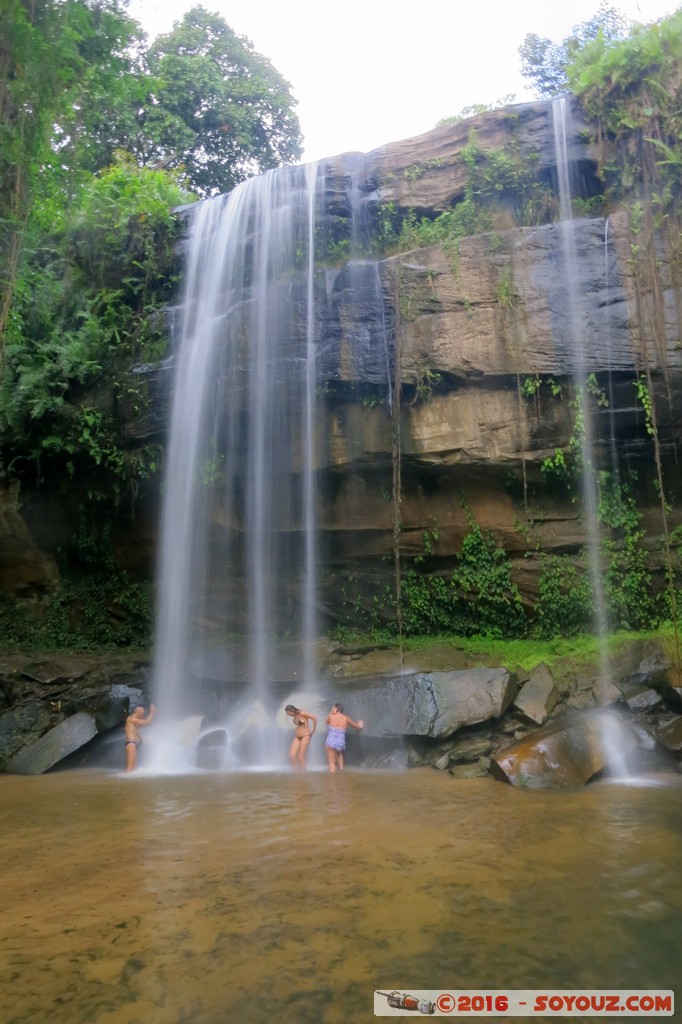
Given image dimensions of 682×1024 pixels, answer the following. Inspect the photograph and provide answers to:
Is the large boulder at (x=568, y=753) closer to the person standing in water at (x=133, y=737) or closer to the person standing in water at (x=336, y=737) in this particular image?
the person standing in water at (x=336, y=737)

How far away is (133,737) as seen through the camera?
394 inches

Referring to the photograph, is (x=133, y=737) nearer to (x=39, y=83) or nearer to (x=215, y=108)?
(x=39, y=83)

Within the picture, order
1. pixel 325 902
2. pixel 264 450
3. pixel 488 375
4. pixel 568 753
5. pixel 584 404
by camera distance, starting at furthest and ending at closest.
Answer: pixel 264 450 < pixel 488 375 < pixel 584 404 < pixel 568 753 < pixel 325 902

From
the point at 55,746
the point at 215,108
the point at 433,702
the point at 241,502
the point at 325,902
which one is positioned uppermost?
the point at 215,108

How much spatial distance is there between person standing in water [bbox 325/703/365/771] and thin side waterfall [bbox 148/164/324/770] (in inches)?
96.3

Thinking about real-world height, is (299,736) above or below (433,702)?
below

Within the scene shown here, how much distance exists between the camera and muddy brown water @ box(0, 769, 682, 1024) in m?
3.27

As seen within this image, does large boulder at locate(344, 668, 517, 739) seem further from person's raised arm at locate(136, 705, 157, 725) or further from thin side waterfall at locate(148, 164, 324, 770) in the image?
person's raised arm at locate(136, 705, 157, 725)

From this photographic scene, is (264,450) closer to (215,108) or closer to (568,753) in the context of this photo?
(568,753)

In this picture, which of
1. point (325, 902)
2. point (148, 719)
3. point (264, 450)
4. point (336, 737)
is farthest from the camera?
point (264, 450)

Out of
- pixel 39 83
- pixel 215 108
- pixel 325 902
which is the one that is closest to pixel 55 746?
pixel 325 902

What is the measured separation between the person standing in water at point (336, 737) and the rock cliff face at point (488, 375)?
351 cm

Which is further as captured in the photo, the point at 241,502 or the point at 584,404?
the point at 241,502

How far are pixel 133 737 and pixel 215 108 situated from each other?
2172cm
